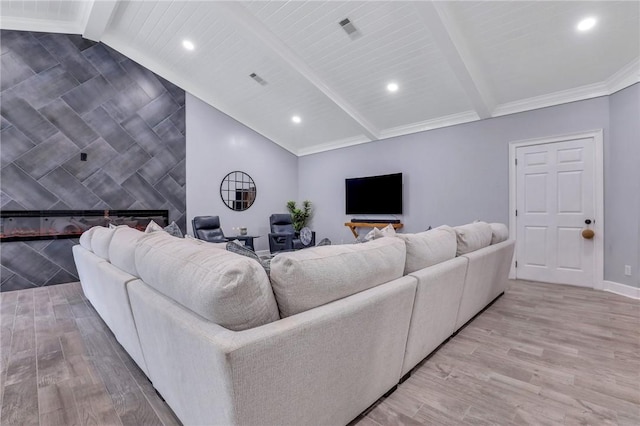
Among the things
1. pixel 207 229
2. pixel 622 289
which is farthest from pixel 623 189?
pixel 207 229

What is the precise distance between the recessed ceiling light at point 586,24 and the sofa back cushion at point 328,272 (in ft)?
10.7

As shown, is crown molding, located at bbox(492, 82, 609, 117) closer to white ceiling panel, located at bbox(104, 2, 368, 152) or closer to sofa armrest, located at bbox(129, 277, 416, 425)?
white ceiling panel, located at bbox(104, 2, 368, 152)

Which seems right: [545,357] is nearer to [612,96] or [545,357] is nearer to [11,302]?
[612,96]

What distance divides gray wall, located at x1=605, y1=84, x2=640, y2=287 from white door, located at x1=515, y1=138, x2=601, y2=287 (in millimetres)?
169

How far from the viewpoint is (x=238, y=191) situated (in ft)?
20.9

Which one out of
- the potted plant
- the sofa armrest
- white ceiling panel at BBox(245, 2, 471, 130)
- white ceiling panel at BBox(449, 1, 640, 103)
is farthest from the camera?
the potted plant

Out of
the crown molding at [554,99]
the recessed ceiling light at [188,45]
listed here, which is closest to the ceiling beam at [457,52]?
the crown molding at [554,99]

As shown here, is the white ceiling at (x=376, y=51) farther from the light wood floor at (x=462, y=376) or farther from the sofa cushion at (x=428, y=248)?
the light wood floor at (x=462, y=376)

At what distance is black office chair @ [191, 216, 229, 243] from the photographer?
5227 mm

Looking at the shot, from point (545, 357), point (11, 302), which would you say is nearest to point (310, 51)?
point (545, 357)

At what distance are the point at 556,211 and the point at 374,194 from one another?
9.20 feet

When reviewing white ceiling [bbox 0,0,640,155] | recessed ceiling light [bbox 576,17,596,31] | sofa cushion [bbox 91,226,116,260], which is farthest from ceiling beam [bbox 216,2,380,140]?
recessed ceiling light [bbox 576,17,596,31]

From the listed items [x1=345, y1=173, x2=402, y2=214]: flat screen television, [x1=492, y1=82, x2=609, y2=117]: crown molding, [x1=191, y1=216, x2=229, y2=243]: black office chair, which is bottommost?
[x1=191, y1=216, x2=229, y2=243]: black office chair

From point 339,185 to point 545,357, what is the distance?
16.0ft
